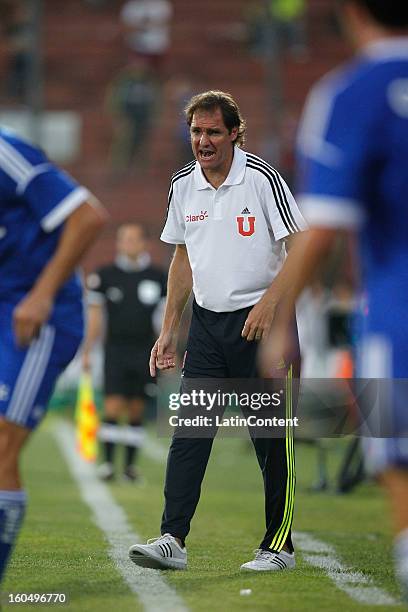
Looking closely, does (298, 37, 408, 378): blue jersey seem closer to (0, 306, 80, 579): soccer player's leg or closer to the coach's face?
(0, 306, 80, 579): soccer player's leg

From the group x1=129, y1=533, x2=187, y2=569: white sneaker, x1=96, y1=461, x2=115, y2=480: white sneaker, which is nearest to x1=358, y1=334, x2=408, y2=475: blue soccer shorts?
x1=129, y1=533, x2=187, y2=569: white sneaker

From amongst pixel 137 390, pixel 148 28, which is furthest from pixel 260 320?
pixel 148 28

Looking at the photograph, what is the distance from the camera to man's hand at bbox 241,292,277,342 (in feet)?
19.3

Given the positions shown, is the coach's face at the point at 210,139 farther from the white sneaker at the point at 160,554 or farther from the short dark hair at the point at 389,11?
the short dark hair at the point at 389,11

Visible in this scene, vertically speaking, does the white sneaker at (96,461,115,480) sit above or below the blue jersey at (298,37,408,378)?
below

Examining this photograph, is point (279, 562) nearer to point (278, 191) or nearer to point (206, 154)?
point (278, 191)

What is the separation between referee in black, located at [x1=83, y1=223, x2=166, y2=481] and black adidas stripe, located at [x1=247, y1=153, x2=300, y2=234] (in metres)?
6.81

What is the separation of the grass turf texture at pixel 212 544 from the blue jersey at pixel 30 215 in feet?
3.91

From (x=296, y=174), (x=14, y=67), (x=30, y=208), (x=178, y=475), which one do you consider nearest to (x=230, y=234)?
(x=178, y=475)

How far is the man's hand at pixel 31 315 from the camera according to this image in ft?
14.9

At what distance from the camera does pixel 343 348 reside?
607 inches

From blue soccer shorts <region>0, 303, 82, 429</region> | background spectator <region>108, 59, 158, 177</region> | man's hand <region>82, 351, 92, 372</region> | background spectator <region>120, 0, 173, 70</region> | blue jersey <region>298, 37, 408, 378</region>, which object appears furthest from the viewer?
background spectator <region>120, 0, 173, 70</region>

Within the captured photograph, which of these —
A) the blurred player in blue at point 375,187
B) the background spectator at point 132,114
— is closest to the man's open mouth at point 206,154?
the blurred player in blue at point 375,187

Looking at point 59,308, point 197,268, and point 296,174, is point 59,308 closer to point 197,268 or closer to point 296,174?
point 197,268
